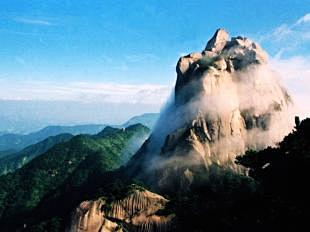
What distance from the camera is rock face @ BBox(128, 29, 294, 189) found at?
456 ft

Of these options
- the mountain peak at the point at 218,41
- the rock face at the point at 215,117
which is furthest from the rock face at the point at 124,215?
the mountain peak at the point at 218,41

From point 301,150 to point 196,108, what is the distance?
10821cm

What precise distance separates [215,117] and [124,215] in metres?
50.5

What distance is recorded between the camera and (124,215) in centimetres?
11031

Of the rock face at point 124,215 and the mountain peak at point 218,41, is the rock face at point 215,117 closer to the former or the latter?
the mountain peak at point 218,41

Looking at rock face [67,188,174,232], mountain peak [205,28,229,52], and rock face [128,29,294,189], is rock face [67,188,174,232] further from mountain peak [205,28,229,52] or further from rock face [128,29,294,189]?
mountain peak [205,28,229,52]

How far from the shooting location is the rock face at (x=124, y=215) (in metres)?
106

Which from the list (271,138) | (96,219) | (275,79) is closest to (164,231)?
(96,219)

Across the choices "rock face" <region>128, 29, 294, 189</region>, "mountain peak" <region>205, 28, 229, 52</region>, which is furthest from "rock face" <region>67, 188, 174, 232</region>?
"mountain peak" <region>205, 28, 229, 52</region>

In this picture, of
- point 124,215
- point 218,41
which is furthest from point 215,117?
point 218,41

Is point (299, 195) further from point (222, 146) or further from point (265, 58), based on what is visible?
point (265, 58)

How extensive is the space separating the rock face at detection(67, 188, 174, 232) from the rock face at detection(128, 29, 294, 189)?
22.4 metres

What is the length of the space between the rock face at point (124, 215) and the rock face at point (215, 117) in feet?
73.5

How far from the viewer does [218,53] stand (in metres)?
181
